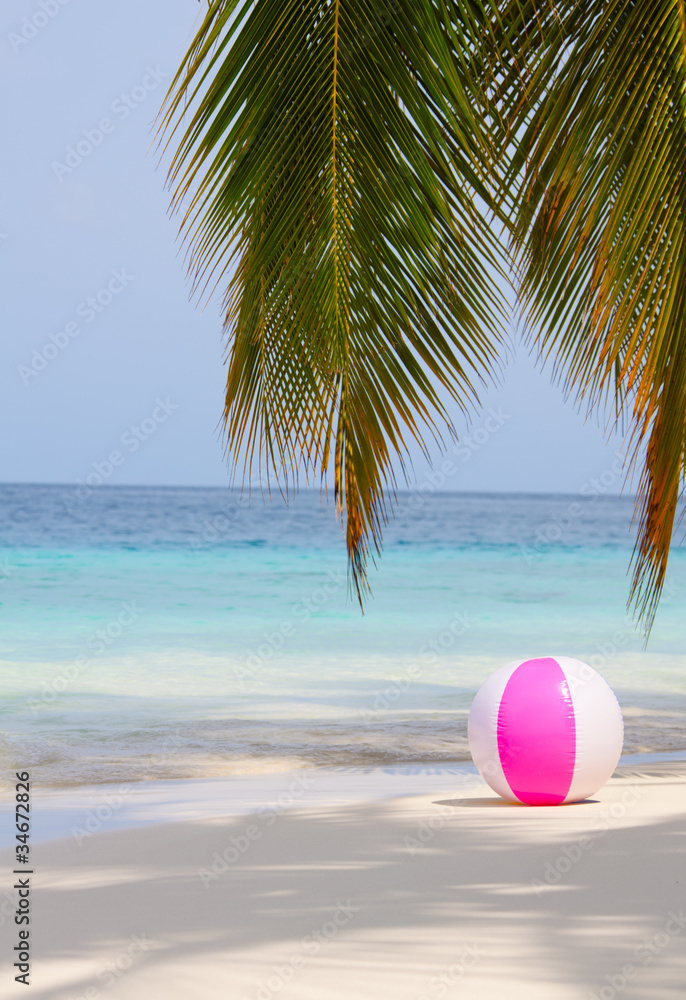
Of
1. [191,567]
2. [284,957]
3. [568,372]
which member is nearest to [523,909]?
[284,957]

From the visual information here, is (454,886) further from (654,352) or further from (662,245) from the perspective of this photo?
(662,245)

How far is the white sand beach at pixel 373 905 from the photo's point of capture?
2.60 m

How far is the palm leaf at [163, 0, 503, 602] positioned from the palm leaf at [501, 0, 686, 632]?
19 cm

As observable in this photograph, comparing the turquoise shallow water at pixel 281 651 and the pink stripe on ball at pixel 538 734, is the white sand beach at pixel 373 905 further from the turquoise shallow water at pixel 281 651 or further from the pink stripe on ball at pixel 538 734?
the turquoise shallow water at pixel 281 651

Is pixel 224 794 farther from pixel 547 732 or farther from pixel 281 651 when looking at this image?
pixel 281 651

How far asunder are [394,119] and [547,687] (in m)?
2.45

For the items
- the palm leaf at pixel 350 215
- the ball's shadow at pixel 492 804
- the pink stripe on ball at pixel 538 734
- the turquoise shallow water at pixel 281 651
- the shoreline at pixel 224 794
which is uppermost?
the palm leaf at pixel 350 215

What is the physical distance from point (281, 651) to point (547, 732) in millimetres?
8188

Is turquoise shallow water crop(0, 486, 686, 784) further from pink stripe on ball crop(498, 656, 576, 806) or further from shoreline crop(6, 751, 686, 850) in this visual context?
pink stripe on ball crop(498, 656, 576, 806)

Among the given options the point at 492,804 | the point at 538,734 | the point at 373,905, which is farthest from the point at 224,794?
the point at 373,905

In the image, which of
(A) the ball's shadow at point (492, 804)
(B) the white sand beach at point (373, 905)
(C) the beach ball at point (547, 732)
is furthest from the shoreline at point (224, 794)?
(C) the beach ball at point (547, 732)

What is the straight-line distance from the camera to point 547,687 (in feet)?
14.4

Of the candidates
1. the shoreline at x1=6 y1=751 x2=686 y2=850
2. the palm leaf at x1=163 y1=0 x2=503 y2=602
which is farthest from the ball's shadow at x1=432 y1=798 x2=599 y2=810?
the palm leaf at x1=163 y1=0 x2=503 y2=602

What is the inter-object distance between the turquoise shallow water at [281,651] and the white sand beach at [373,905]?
8.12 ft
